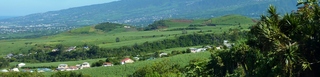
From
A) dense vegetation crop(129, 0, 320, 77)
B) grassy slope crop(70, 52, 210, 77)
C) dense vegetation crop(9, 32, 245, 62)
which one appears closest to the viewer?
dense vegetation crop(129, 0, 320, 77)

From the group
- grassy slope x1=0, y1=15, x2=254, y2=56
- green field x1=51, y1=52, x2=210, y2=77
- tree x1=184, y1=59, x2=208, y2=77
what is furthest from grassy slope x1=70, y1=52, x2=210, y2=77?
grassy slope x1=0, y1=15, x2=254, y2=56

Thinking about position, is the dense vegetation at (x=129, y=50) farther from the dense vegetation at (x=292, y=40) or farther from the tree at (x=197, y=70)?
the dense vegetation at (x=292, y=40)

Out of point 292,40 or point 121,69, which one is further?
point 121,69

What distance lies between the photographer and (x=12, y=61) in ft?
245

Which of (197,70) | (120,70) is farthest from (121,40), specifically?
(197,70)

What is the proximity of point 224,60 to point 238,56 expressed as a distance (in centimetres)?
330

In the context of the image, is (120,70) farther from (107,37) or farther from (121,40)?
(107,37)

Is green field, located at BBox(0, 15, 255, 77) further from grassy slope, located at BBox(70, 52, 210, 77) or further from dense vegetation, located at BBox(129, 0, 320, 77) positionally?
dense vegetation, located at BBox(129, 0, 320, 77)

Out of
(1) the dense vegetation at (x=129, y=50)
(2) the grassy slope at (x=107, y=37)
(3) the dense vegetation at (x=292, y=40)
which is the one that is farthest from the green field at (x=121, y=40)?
(3) the dense vegetation at (x=292, y=40)

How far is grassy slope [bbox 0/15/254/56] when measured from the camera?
90519 millimetres

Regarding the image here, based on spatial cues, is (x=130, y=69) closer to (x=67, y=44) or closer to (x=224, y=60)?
(x=224, y=60)

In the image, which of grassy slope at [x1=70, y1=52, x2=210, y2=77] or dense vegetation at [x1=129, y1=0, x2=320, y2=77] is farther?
grassy slope at [x1=70, y1=52, x2=210, y2=77]

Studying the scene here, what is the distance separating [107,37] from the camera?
344 ft

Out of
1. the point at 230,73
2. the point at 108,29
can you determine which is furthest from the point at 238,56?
the point at 108,29
